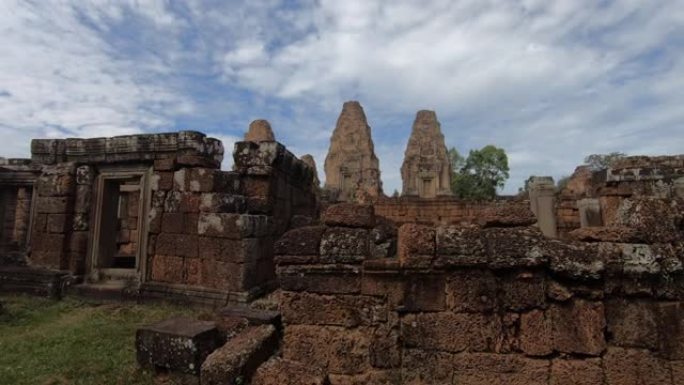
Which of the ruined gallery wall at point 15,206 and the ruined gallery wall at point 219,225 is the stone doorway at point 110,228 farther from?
the ruined gallery wall at point 15,206

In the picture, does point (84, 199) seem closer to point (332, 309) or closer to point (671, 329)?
point (332, 309)

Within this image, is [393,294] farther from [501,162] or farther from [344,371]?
[501,162]

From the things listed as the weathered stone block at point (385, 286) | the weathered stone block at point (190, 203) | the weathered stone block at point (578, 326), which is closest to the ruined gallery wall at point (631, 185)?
the weathered stone block at point (578, 326)

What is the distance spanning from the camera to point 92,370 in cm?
439

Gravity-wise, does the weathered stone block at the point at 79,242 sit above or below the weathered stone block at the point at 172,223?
below

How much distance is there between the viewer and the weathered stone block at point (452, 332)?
3244mm

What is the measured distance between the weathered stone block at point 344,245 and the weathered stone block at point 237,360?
1.09m

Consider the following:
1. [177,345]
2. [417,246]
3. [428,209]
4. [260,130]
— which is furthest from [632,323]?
[260,130]

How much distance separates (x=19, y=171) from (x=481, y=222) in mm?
11296

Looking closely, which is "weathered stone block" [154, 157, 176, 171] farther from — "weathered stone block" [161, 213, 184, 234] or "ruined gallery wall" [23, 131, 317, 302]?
"weathered stone block" [161, 213, 184, 234]

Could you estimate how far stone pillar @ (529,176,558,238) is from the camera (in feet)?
38.5

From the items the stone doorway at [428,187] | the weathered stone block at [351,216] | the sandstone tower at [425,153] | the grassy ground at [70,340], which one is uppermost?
the sandstone tower at [425,153]

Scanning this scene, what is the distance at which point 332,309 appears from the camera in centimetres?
355

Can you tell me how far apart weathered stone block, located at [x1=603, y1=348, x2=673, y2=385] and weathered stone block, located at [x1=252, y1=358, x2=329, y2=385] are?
224cm
